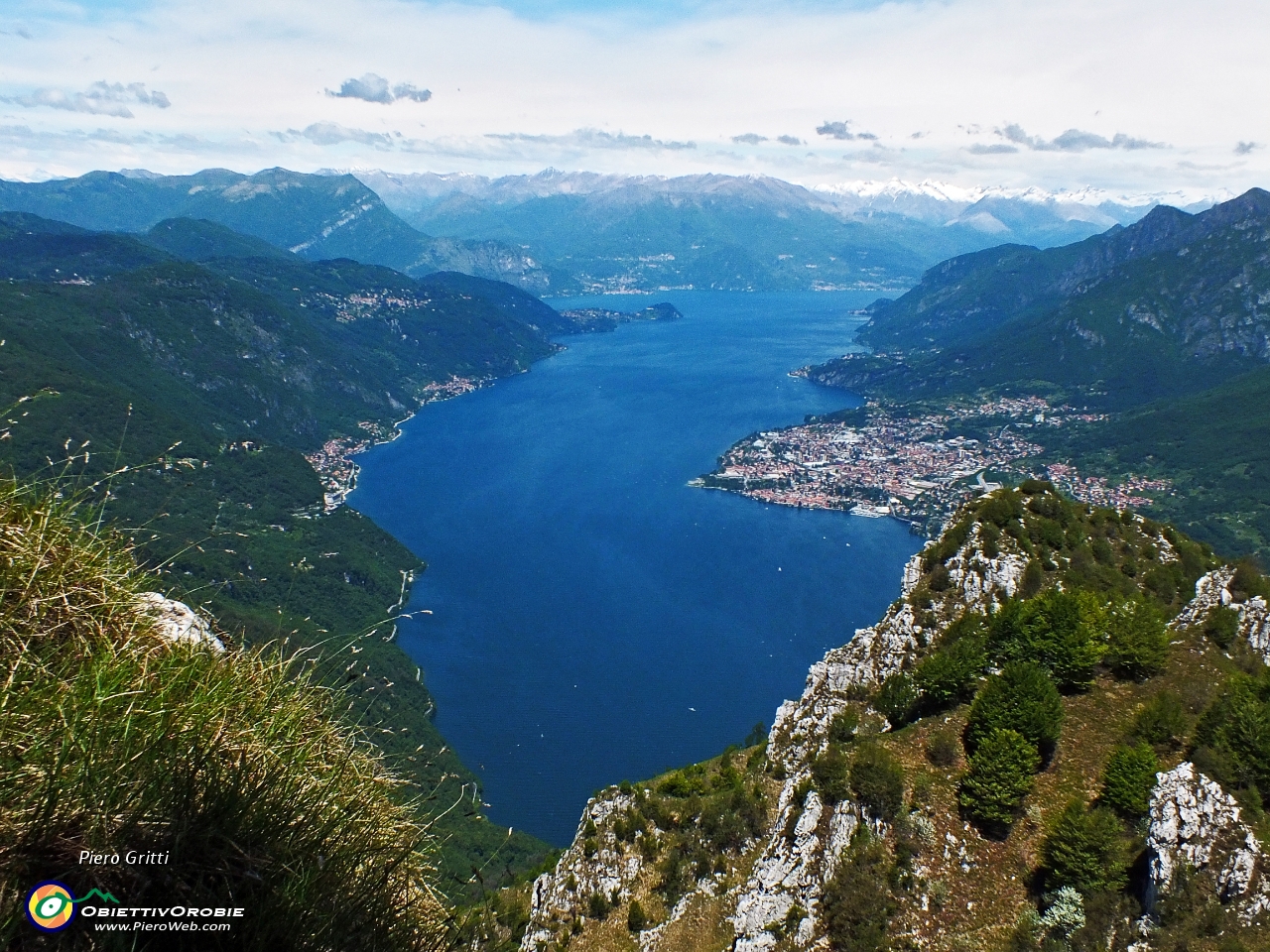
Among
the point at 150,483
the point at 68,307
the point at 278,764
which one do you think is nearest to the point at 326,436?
the point at 68,307

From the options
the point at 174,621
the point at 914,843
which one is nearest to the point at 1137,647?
the point at 914,843

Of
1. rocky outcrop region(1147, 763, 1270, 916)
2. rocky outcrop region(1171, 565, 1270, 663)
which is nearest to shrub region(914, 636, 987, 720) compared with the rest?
rocky outcrop region(1147, 763, 1270, 916)

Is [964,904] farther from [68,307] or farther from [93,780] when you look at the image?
[68,307]

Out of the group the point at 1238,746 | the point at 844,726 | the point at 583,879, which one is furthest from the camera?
the point at 844,726

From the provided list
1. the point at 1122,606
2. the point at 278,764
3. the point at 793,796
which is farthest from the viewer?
the point at 1122,606

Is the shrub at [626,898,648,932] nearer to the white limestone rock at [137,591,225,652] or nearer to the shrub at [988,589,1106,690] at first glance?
the shrub at [988,589,1106,690]

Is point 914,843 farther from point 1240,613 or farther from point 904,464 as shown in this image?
point 904,464
